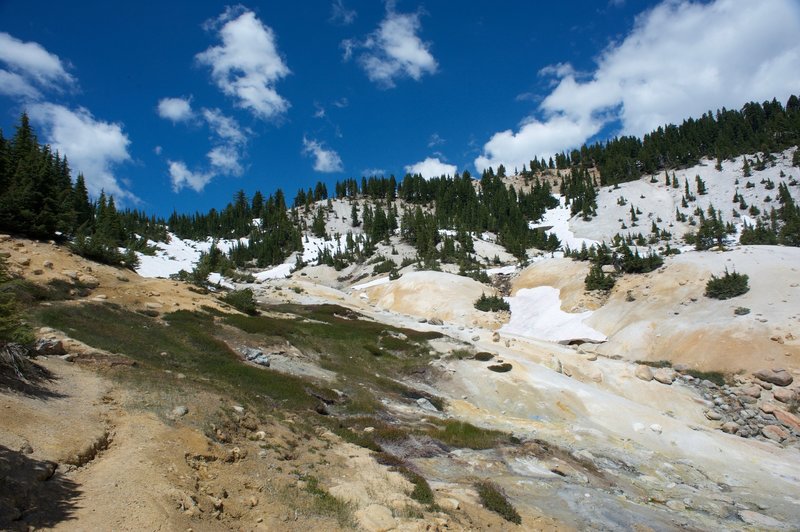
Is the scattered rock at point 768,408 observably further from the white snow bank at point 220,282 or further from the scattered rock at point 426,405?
the white snow bank at point 220,282

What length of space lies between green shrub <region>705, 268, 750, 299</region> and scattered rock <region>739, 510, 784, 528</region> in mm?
38767

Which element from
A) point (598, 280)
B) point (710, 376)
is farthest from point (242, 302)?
point (598, 280)

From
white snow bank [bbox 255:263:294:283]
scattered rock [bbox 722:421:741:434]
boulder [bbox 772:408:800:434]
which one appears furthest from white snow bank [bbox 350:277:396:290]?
boulder [bbox 772:408:800:434]

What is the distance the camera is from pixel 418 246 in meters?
126

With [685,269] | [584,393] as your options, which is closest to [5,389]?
[584,393]

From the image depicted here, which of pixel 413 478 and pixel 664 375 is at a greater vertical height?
pixel 413 478

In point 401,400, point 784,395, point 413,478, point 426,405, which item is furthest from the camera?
point 784,395

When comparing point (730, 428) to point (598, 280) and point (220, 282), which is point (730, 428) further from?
point (220, 282)

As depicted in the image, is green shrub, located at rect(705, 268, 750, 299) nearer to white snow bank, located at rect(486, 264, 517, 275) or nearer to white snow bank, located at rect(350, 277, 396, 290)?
white snow bank, located at rect(486, 264, 517, 275)

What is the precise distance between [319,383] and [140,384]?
38.3ft

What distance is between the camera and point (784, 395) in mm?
34250

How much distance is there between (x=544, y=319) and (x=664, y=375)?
27.5 m

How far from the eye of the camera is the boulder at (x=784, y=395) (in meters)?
34.1

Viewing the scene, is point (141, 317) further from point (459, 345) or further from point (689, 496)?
point (689, 496)
